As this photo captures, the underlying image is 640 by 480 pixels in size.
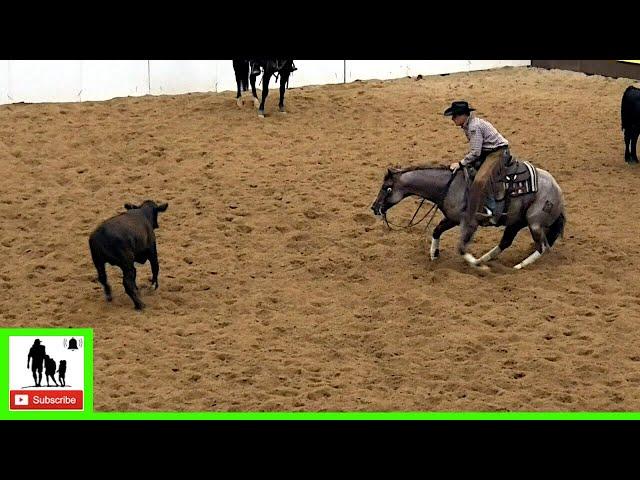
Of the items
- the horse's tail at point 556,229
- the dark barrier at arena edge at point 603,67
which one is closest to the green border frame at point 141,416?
the horse's tail at point 556,229

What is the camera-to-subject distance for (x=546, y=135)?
54.5ft

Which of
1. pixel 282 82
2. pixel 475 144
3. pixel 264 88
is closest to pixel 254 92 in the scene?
pixel 282 82

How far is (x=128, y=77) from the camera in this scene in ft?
59.3

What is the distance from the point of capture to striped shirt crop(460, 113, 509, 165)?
39.4 ft

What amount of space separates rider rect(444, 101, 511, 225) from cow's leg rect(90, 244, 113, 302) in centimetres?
335

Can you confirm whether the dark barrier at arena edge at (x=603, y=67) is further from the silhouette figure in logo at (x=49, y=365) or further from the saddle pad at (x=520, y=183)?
the silhouette figure in logo at (x=49, y=365)

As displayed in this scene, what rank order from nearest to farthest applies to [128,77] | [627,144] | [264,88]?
1. [627,144]
2. [264,88]
3. [128,77]

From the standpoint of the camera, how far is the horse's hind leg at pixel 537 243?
1247 cm

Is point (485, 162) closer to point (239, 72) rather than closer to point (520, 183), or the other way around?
point (520, 183)

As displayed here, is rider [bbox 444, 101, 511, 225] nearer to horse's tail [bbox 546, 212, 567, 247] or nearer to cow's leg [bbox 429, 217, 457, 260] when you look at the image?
cow's leg [bbox 429, 217, 457, 260]

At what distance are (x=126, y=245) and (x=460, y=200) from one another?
3.19 metres

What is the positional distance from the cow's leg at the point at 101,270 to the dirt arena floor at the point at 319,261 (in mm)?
121

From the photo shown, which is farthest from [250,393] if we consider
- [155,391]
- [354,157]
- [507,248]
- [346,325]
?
[354,157]
